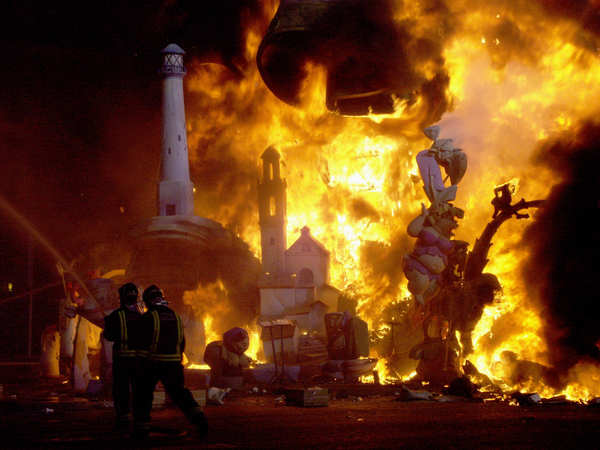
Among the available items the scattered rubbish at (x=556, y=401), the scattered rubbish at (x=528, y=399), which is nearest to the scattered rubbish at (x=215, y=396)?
the scattered rubbish at (x=528, y=399)

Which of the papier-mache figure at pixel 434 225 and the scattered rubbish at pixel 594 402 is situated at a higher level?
the papier-mache figure at pixel 434 225

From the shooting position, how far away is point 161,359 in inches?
457

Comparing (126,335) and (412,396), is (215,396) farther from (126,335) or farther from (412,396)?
(126,335)

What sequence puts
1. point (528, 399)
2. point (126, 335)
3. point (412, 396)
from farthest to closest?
1. point (412, 396)
2. point (528, 399)
3. point (126, 335)

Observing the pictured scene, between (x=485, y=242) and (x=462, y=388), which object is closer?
(x=462, y=388)

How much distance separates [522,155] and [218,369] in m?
11.9

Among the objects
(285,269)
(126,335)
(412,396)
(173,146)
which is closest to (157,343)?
(126,335)

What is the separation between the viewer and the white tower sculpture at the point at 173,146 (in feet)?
108

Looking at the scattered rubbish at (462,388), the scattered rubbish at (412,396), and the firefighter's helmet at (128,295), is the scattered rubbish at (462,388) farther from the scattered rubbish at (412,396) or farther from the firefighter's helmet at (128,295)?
the firefighter's helmet at (128,295)

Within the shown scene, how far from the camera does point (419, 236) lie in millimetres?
23594

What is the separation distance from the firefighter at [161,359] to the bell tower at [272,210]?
2065 cm

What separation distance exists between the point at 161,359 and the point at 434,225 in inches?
536

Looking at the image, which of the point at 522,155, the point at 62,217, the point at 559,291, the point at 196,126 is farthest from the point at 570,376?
the point at 62,217

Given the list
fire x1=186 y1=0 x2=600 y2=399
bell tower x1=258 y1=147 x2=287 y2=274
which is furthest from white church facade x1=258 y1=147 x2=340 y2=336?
fire x1=186 y1=0 x2=600 y2=399
